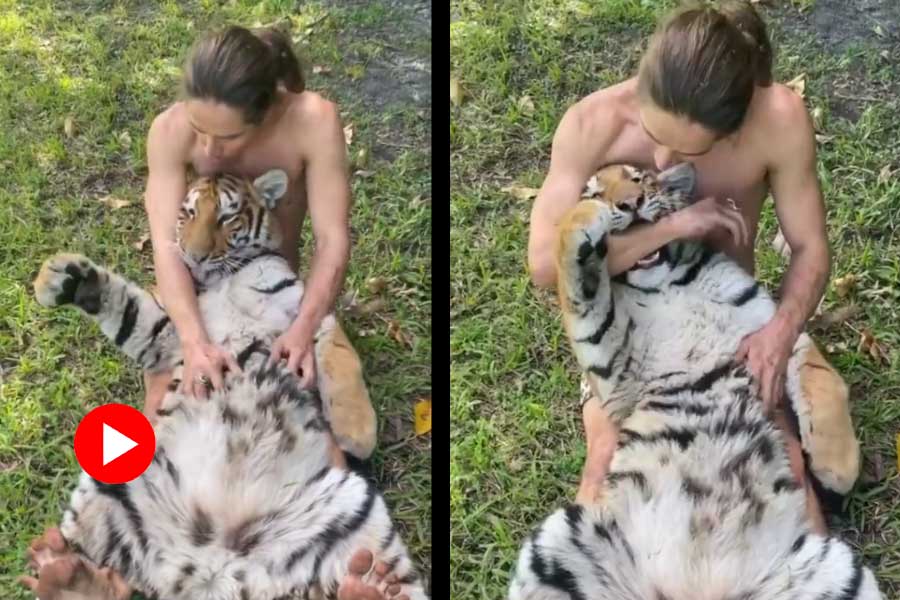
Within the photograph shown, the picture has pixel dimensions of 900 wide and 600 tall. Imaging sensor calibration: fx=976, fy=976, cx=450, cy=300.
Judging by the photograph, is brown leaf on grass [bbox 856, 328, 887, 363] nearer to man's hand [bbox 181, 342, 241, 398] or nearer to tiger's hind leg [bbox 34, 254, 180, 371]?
man's hand [bbox 181, 342, 241, 398]

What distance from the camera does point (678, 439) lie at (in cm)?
206

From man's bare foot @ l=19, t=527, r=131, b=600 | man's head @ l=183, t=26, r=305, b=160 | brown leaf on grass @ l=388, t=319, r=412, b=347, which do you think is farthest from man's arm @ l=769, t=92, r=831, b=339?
man's bare foot @ l=19, t=527, r=131, b=600

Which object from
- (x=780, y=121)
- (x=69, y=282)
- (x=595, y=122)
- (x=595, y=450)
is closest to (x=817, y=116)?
(x=780, y=121)

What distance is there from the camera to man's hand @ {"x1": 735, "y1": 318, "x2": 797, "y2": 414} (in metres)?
2.03

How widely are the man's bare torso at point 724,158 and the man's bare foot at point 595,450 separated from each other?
435mm

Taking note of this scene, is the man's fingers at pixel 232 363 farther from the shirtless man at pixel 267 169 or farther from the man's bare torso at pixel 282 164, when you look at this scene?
the man's bare torso at pixel 282 164

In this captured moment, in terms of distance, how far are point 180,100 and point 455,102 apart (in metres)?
0.60

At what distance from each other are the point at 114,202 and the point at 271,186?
1.15ft

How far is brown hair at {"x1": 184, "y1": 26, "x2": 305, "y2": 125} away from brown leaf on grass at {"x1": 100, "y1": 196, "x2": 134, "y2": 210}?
27 centimetres

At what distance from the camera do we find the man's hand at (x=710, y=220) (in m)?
2.03

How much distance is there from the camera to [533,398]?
2.11 metres

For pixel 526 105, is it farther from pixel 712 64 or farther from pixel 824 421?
pixel 824 421

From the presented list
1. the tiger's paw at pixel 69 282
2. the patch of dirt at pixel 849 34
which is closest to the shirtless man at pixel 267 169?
the tiger's paw at pixel 69 282

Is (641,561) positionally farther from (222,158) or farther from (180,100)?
(180,100)
